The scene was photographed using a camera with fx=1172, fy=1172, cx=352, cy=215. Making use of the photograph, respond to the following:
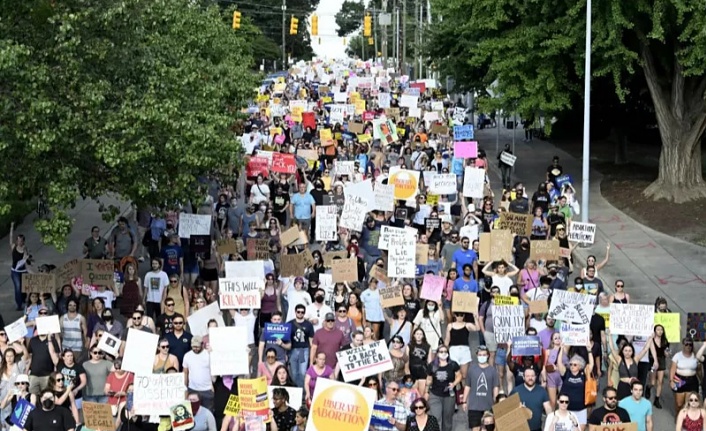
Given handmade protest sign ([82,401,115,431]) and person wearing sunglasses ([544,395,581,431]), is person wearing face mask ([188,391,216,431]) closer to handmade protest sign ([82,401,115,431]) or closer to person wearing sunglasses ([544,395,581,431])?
handmade protest sign ([82,401,115,431])

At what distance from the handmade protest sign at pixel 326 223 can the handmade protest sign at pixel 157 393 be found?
25.1ft

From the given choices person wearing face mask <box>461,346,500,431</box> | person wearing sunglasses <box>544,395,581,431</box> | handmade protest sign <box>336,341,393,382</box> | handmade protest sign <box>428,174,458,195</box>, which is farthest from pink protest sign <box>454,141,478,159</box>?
person wearing sunglasses <box>544,395,581,431</box>

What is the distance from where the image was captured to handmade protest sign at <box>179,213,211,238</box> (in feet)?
60.1

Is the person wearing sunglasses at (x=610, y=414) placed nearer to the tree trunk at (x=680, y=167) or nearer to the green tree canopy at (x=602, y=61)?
the green tree canopy at (x=602, y=61)

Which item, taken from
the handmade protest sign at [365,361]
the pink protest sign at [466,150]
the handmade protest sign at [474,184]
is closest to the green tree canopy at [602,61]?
the pink protest sign at [466,150]

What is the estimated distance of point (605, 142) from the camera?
39219 mm

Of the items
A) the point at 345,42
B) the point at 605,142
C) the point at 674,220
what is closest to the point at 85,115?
the point at 674,220

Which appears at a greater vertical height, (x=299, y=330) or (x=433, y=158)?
(x=433, y=158)

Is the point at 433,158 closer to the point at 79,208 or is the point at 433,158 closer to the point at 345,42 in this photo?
the point at 79,208

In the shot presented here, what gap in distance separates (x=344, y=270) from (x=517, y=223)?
386 cm

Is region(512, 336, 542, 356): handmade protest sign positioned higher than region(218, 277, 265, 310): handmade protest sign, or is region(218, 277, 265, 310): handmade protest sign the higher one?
region(218, 277, 265, 310): handmade protest sign

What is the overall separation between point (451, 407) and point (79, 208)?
64.2 ft

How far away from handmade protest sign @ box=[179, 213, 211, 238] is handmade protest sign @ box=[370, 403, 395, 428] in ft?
24.4

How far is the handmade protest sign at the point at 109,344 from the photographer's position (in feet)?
42.0
